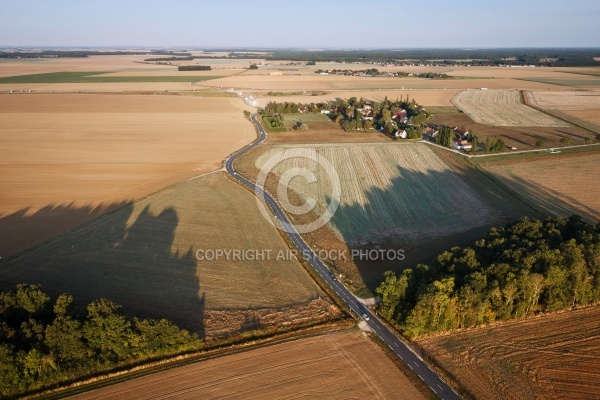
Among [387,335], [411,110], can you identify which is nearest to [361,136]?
[411,110]

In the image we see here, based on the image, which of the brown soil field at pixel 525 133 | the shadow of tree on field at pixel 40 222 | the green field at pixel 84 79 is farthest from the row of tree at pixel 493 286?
the green field at pixel 84 79

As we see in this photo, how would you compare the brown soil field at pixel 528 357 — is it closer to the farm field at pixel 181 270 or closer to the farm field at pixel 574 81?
the farm field at pixel 181 270

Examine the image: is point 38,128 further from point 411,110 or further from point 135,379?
point 411,110

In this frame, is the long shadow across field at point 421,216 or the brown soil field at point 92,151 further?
the brown soil field at point 92,151
